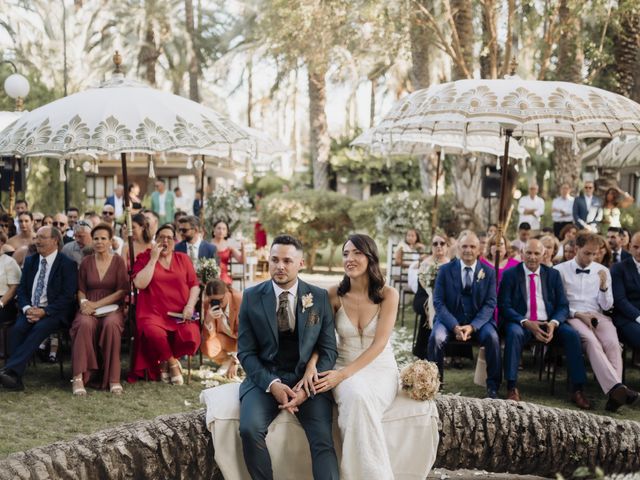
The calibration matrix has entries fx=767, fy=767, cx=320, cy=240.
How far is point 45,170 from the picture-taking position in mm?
19469

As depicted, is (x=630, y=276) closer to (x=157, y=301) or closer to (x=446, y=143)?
(x=446, y=143)

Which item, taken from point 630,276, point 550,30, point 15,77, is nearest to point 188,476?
point 630,276

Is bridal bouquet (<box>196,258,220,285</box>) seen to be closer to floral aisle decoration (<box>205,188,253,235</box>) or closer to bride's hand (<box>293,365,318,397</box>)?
bride's hand (<box>293,365,318,397</box>)

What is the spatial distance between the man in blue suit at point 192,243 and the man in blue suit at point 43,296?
1.96m

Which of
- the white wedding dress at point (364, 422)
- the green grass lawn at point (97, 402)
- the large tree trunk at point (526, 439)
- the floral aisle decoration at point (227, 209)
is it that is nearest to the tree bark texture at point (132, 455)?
the large tree trunk at point (526, 439)

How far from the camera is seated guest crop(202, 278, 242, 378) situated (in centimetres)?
784

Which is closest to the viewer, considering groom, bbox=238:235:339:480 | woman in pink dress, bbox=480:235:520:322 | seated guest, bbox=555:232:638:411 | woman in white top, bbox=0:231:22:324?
groom, bbox=238:235:339:480

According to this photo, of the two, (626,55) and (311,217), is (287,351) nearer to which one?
(311,217)

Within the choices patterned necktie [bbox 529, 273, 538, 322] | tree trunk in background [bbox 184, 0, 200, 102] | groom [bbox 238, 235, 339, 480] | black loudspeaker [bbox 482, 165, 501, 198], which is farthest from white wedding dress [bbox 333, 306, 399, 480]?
tree trunk in background [bbox 184, 0, 200, 102]

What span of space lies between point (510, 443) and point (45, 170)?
55.4ft

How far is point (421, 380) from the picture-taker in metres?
4.71

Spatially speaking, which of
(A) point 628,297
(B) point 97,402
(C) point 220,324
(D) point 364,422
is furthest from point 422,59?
(D) point 364,422

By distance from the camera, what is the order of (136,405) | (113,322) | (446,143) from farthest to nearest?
(446,143) → (113,322) → (136,405)

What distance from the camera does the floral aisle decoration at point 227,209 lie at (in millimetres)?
15547
